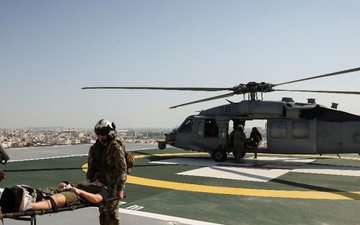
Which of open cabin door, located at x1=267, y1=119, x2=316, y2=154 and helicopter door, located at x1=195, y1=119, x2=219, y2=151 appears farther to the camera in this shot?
helicopter door, located at x1=195, y1=119, x2=219, y2=151

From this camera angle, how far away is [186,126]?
51.0 feet

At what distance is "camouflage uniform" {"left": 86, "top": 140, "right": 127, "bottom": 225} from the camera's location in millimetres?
4340

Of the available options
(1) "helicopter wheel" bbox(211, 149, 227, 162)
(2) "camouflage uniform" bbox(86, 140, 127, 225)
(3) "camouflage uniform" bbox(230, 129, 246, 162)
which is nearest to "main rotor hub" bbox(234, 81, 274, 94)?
(3) "camouflage uniform" bbox(230, 129, 246, 162)

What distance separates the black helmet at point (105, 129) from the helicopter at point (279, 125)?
27.6 feet

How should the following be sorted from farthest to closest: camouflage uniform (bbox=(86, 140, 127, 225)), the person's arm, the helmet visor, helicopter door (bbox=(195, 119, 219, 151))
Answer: helicopter door (bbox=(195, 119, 219, 151)) → the helmet visor → camouflage uniform (bbox=(86, 140, 127, 225)) → the person's arm

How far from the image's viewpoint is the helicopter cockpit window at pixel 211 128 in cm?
1490

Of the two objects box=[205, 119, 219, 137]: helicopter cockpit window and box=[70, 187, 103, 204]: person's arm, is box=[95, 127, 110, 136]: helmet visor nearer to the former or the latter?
box=[70, 187, 103, 204]: person's arm

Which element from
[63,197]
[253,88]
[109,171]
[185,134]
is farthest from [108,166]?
[185,134]

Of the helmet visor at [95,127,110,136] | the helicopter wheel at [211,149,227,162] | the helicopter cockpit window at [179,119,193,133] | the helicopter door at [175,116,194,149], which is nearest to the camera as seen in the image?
the helmet visor at [95,127,110,136]

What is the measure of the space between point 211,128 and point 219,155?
4.55 feet

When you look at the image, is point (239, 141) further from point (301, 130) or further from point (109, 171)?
point (109, 171)

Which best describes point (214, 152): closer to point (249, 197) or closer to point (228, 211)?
point (249, 197)

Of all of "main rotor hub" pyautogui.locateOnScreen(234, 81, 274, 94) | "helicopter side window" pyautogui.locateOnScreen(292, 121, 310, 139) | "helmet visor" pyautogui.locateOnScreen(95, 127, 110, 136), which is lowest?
"helicopter side window" pyautogui.locateOnScreen(292, 121, 310, 139)

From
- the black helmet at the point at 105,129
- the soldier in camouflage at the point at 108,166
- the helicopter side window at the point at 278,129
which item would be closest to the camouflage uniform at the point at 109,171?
the soldier in camouflage at the point at 108,166
